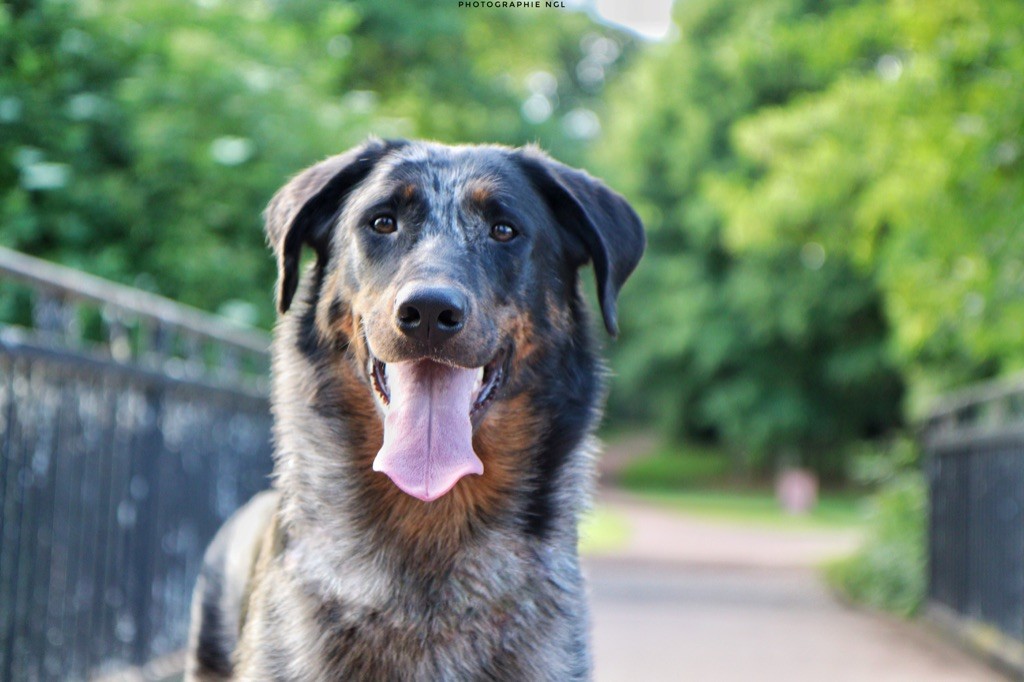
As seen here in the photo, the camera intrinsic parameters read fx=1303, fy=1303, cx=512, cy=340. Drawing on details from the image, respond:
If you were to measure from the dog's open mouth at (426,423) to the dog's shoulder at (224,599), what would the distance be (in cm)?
91

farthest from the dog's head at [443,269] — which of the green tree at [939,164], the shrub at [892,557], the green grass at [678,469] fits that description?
the green grass at [678,469]

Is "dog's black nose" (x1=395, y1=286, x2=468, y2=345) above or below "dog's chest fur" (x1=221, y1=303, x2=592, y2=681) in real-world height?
above

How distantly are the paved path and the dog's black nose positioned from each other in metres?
4.92

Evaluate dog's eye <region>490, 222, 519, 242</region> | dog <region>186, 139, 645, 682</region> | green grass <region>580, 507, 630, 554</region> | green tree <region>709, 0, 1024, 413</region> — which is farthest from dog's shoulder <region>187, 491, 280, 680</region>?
green grass <region>580, 507, 630, 554</region>

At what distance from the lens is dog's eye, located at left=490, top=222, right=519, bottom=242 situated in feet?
12.7

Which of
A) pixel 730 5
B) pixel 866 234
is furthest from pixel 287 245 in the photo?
pixel 730 5

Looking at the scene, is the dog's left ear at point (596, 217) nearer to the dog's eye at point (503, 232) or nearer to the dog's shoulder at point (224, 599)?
the dog's eye at point (503, 232)

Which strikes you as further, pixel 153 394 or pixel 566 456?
pixel 153 394

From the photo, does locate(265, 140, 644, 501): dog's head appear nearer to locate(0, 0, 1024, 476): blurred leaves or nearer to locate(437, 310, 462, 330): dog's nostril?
locate(437, 310, 462, 330): dog's nostril

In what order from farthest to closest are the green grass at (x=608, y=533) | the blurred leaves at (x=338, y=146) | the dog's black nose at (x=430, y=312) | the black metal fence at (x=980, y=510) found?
the green grass at (x=608, y=533) → the blurred leaves at (x=338, y=146) → the black metal fence at (x=980, y=510) → the dog's black nose at (x=430, y=312)

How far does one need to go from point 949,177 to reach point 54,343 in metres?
6.06

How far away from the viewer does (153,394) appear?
626 cm

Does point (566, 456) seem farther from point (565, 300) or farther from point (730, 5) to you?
point (730, 5)

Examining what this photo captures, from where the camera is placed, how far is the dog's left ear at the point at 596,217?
4090 millimetres
